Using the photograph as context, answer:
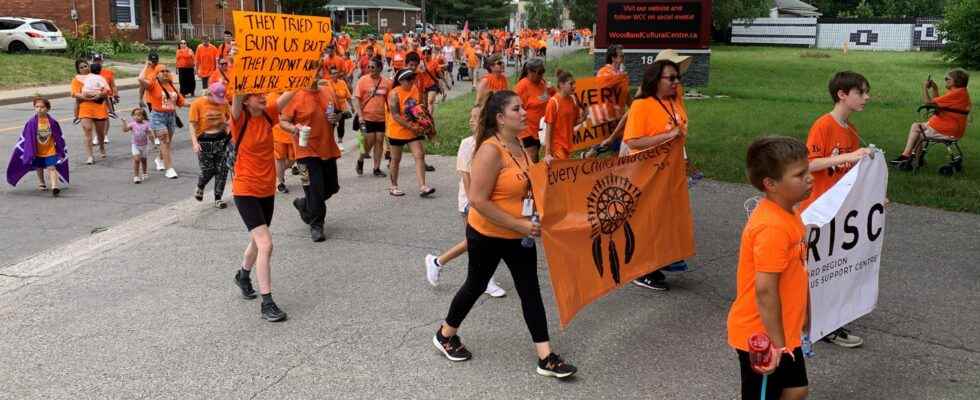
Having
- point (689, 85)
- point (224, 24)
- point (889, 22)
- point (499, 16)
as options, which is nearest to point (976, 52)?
point (689, 85)

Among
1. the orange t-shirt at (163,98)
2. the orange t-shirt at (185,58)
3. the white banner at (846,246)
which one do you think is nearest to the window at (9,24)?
the orange t-shirt at (185,58)

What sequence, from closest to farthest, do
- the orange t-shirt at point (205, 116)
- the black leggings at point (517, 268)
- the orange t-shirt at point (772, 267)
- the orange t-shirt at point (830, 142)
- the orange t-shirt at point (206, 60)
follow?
the orange t-shirt at point (772, 267) < the black leggings at point (517, 268) < the orange t-shirt at point (830, 142) < the orange t-shirt at point (205, 116) < the orange t-shirt at point (206, 60)

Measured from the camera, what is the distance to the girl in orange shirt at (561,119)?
8.23 m

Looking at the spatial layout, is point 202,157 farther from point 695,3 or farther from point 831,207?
point 695,3

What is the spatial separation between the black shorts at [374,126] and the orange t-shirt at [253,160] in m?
5.10

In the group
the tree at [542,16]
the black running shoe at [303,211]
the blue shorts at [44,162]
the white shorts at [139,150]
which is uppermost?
the tree at [542,16]

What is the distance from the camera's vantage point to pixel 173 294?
633 cm

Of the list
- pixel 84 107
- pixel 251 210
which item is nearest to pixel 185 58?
pixel 84 107

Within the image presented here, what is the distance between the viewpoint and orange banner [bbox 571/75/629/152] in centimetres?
831

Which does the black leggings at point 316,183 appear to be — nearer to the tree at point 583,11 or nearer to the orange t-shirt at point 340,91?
the orange t-shirt at point 340,91

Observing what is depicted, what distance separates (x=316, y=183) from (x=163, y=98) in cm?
480

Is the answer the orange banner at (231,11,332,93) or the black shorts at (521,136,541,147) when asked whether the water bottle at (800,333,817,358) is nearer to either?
the orange banner at (231,11,332,93)

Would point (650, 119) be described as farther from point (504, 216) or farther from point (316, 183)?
point (316, 183)

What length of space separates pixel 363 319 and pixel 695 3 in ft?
50.2
